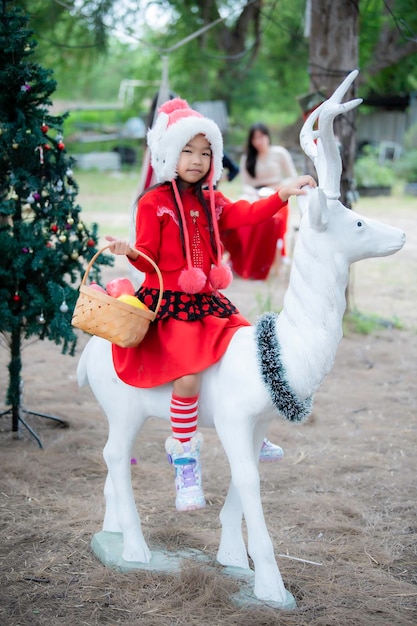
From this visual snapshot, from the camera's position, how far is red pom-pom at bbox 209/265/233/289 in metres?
2.99

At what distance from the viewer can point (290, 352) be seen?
2752mm

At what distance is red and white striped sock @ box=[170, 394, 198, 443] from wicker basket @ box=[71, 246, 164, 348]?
1.02 ft

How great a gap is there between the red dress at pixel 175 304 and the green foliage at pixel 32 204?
129 cm

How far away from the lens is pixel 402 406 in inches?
214

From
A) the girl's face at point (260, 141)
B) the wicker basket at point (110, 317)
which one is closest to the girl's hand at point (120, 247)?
the wicker basket at point (110, 317)

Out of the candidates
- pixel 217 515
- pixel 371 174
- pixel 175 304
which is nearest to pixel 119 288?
pixel 175 304

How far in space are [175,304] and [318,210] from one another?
687mm

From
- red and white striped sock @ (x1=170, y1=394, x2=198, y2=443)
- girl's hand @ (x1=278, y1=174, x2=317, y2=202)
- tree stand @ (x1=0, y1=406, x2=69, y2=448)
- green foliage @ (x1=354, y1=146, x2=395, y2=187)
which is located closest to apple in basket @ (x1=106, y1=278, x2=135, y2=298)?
red and white striped sock @ (x1=170, y1=394, x2=198, y2=443)

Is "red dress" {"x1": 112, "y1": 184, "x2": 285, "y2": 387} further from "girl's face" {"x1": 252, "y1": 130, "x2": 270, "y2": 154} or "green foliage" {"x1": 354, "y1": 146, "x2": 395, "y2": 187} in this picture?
"green foliage" {"x1": 354, "y1": 146, "x2": 395, "y2": 187}

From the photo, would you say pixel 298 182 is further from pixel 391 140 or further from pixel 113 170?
pixel 391 140

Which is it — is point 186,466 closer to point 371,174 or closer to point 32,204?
point 32,204

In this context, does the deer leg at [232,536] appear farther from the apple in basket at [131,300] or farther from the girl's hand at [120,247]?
the girl's hand at [120,247]

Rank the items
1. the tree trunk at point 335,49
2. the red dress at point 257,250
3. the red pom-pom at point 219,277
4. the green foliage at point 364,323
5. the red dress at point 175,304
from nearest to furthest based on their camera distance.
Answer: the red dress at point 175,304 < the red pom-pom at point 219,277 < the tree trunk at point 335,49 < the green foliage at point 364,323 < the red dress at point 257,250

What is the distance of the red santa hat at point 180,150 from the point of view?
2912mm
